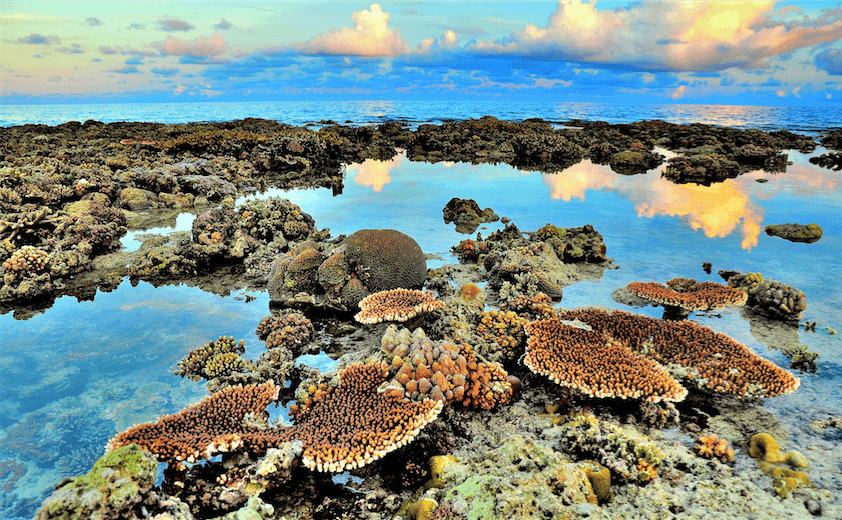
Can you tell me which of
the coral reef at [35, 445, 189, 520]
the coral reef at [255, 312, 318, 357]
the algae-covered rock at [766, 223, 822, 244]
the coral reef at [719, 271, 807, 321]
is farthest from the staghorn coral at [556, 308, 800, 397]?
the algae-covered rock at [766, 223, 822, 244]

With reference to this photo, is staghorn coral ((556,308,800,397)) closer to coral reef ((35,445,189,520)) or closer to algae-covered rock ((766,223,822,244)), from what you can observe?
coral reef ((35,445,189,520))

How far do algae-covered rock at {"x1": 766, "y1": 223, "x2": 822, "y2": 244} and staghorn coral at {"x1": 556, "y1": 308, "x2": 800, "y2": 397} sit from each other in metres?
8.59

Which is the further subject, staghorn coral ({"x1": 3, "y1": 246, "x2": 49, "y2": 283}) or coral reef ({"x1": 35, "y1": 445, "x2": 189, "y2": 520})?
staghorn coral ({"x1": 3, "y1": 246, "x2": 49, "y2": 283})

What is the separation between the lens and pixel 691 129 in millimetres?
38969

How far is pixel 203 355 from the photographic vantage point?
651cm

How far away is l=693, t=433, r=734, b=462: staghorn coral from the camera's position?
14.8ft

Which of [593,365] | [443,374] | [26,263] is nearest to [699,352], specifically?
[593,365]

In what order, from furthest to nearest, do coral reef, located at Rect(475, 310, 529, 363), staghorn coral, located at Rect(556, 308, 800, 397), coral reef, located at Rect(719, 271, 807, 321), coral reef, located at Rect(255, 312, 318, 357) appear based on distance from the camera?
coral reef, located at Rect(719, 271, 807, 321), coral reef, located at Rect(255, 312, 318, 357), coral reef, located at Rect(475, 310, 529, 363), staghorn coral, located at Rect(556, 308, 800, 397)

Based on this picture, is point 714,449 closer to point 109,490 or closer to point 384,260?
point 109,490

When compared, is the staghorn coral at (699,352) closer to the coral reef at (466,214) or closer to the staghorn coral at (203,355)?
the staghorn coral at (203,355)

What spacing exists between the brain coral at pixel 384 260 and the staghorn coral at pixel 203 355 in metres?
2.81

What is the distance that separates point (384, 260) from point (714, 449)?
6.18 m

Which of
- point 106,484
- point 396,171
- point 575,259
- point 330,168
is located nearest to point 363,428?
point 106,484

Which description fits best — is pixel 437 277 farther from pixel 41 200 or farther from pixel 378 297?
pixel 41 200
